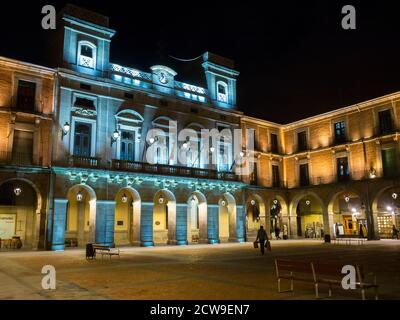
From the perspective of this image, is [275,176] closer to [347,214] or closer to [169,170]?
[347,214]

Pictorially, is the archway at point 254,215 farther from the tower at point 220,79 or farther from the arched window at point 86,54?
the arched window at point 86,54

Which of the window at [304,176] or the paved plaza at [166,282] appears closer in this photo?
the paved plaza at [166,282]

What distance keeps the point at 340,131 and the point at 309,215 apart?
10139 mm

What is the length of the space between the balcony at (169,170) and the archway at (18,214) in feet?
20.6

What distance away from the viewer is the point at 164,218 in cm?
3450

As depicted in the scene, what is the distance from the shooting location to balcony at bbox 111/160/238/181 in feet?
92.7

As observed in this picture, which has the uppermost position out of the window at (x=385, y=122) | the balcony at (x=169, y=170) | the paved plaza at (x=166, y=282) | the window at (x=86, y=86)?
the window at (x=86, y=86)

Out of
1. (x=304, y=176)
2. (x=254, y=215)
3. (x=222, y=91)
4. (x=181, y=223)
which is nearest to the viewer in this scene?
(x=181, y=223)

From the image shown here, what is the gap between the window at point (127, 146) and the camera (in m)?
29.7

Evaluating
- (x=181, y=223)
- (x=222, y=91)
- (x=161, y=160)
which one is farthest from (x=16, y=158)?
(x=222, y=91)

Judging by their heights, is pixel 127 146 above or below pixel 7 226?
above

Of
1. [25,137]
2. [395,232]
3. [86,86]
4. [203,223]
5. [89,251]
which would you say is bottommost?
[89,251]

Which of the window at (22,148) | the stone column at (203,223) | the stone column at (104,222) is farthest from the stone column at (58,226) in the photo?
the stone column at (203,223)
